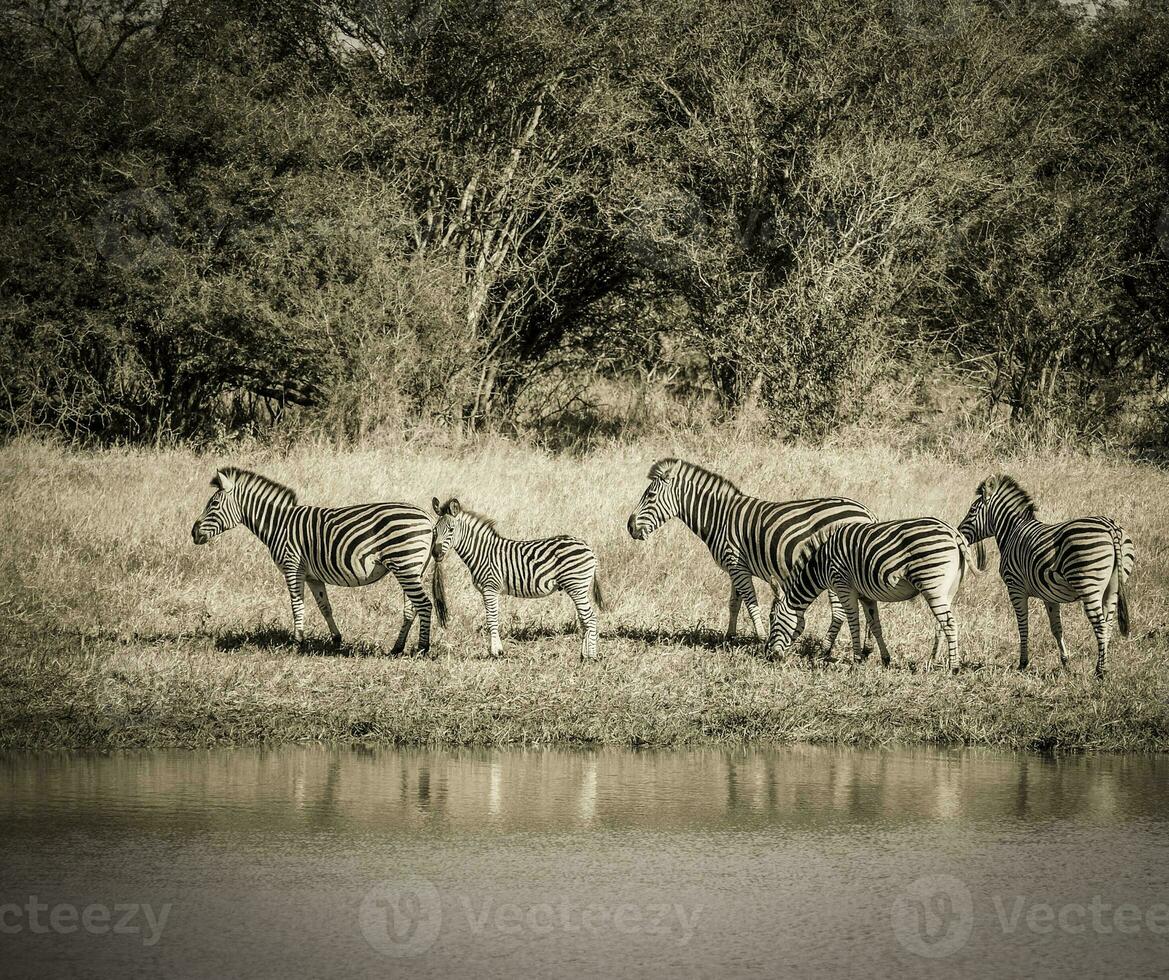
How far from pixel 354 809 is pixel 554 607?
6.18 metres

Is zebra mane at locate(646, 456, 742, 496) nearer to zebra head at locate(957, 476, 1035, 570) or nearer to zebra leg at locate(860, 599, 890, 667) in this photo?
zebra leg at locate(860, 599, 890, 667)

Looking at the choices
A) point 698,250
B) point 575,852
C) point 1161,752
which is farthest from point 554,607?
point 698,250

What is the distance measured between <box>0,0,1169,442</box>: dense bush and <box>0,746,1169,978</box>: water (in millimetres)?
14411

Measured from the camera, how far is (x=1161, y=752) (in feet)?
30.4

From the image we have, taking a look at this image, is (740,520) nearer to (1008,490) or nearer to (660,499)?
(660,499)

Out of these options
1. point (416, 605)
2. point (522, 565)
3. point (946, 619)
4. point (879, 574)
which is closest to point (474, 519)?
point (522, 565)

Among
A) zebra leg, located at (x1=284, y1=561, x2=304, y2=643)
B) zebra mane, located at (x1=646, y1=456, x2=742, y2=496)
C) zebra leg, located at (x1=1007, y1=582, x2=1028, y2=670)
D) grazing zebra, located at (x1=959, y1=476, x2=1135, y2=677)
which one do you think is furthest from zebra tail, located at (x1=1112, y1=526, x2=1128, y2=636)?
zebra leg, located at (x1=284, y1=561, x2=304, y2=643)

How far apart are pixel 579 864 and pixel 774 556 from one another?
6.40m

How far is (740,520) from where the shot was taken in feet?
42.8

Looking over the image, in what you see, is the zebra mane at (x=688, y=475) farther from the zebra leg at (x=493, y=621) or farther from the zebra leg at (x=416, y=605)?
the zebra leg at (x=416, y=605)

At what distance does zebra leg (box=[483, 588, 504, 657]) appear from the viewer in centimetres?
1155

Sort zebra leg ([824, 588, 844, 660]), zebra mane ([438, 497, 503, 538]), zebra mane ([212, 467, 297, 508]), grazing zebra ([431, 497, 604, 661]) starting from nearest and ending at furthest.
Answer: grazing zebra ([431, 497, 604, 661]), zebra leg ([824, 588, 844, 660]), zebra mane ([438, 497, 503, 538]), zebra mane ([212, 467, 297, 508])

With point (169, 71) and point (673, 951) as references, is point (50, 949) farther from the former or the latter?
point (169, 71)

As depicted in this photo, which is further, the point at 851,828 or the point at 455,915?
the point at 851,828
